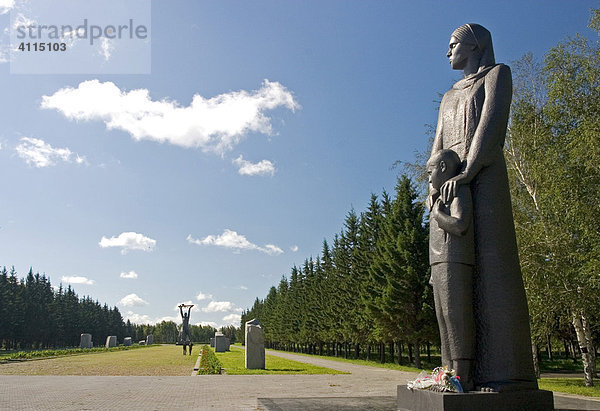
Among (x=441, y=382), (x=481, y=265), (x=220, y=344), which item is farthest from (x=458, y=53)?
(x=220, y=344)

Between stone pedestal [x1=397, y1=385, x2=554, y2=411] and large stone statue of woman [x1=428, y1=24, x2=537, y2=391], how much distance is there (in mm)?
114

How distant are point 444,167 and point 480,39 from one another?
1675mm

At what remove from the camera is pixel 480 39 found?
5906 millimetres

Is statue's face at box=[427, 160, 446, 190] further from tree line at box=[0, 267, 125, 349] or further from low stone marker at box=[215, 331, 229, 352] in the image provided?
tree line at box=[0, 267, 125, 349]

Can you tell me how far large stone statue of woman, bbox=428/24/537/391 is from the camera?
502 centimetres

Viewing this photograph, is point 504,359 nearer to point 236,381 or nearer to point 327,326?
point 236,381

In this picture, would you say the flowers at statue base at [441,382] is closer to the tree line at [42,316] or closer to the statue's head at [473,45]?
the statue's head at [473,45]

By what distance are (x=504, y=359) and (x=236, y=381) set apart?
1156 centimetres

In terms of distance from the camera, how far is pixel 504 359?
500 centimetres

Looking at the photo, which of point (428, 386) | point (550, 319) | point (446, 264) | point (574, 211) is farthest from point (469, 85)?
point (550, 319)

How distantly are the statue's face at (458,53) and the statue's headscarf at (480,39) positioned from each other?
0.05 m

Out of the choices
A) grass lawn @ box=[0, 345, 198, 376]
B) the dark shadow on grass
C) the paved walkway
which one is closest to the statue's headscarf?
the paved walkway

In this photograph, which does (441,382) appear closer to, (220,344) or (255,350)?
(255,350)

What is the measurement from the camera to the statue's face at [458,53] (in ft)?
19.5
